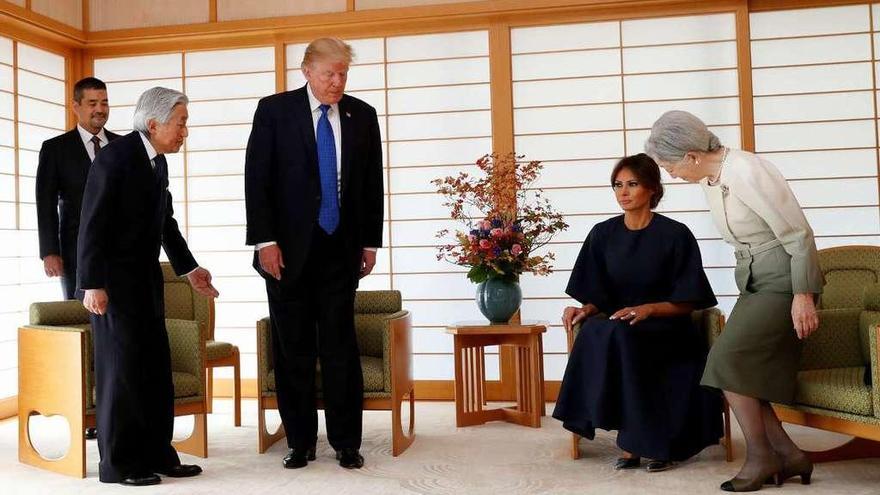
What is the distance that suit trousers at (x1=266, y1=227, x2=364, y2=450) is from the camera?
305cm

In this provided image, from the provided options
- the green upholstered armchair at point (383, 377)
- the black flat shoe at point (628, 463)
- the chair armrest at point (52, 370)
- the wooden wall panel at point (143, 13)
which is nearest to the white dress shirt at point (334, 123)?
the green upholstered armchair at point (383, 377)

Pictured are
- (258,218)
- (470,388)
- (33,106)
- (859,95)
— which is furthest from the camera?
(33,106)

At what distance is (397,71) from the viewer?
15.5 feet

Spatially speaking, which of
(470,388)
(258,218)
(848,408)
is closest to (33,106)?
(258,218)

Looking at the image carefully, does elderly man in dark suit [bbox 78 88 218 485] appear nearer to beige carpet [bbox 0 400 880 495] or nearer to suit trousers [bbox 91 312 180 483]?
suit trousers [bbox 91 312 180 483]

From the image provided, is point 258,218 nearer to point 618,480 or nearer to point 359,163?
point 359,163

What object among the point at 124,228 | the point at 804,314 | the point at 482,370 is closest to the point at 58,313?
the point at 124,228

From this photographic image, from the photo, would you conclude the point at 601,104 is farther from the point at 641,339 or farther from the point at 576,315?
the point at 641,339

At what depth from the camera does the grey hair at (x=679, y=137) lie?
2617 mm

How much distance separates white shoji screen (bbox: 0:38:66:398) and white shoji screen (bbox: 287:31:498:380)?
70.0 inches

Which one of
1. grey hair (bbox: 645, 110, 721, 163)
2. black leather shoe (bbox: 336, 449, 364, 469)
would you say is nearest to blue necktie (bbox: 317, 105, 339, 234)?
black leather shoe (bbox: 336, 449, 364, 469)

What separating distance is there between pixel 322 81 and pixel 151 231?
80 cm

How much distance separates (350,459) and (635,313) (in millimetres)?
1147

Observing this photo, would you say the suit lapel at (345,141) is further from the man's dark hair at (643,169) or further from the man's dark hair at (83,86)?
the man's dark hair at (83,86)
